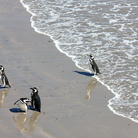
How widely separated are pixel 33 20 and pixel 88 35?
3.88 m

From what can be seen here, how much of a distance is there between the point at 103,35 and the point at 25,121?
925 centimetres

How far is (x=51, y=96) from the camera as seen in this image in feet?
44.3

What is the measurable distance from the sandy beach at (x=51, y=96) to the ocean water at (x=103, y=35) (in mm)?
428

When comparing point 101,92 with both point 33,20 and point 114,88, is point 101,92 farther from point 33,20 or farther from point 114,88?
point 33,20

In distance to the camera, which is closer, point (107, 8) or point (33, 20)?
point (33, 20)

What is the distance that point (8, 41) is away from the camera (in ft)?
62.2

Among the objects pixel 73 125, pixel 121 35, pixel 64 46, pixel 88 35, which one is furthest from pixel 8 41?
pixel 73 125

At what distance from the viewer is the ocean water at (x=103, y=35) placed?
14508 millimetres

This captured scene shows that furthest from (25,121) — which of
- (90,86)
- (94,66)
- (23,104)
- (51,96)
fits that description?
(94,66)

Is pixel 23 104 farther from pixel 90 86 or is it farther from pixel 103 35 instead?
pixel 103 35

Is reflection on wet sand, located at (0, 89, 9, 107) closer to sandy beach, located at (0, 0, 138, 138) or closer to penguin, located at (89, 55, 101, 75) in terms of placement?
sandy beach, located at (0, 0, 138, 138)

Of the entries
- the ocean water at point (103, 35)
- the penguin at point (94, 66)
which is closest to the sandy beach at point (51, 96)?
the penguin at point (94, 66)

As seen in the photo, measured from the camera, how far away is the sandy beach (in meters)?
11.3

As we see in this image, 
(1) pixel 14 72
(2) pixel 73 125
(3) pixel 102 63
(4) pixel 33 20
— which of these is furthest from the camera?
(4) pixel 33 20
